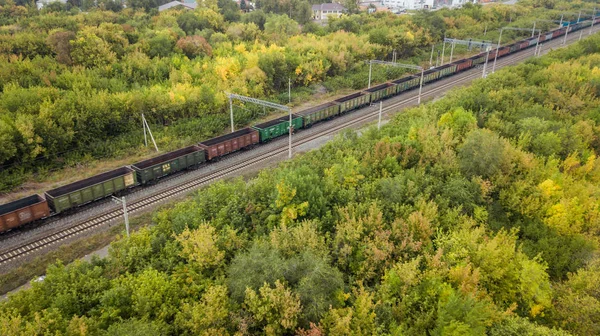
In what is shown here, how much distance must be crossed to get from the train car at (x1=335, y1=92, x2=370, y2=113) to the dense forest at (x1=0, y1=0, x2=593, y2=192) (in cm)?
925

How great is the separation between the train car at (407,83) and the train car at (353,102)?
9.75 meters

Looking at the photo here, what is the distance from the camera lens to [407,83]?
71.6 metres

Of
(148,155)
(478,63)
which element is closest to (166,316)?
(148,155)

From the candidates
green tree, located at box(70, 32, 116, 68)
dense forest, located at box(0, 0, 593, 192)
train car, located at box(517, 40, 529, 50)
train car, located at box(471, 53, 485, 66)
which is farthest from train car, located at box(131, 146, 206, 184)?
train car, located at box(517, 40, 529, 50)

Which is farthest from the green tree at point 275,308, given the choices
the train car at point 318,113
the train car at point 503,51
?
the train car at point 503,51

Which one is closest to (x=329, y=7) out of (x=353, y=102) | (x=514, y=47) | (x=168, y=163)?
(x=514, y=47)

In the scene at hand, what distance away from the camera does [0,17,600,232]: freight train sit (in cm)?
3181

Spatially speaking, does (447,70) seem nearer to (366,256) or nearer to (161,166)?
(161,166)

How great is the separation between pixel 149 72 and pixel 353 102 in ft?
106

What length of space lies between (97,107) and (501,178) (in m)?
42.8

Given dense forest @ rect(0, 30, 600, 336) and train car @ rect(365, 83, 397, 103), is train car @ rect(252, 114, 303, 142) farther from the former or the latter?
train car @ rect(365, 83, 397, 103)

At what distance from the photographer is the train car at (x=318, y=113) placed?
53531mm

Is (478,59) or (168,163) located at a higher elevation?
(478,59)

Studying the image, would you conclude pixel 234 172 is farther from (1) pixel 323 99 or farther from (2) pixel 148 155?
(1) pixel 323 99
